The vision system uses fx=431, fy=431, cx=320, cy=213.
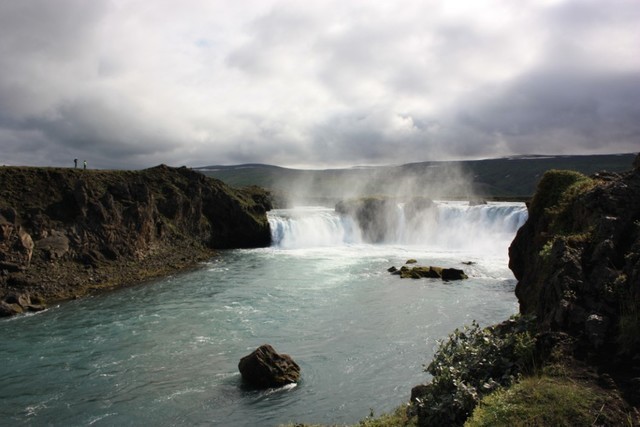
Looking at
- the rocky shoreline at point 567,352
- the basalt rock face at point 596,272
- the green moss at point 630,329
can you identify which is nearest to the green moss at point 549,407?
the rocky shoreline at point 567,352

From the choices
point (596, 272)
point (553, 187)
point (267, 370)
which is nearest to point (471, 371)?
point (596, 272)

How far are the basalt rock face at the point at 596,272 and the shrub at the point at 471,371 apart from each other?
93 centimetres

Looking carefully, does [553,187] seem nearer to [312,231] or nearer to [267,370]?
[267,370]

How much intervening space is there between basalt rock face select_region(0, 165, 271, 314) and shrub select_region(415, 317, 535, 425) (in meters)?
28.6

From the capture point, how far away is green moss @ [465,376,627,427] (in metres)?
6.28

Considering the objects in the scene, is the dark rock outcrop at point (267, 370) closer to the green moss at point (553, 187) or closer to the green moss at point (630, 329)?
the green moss at point (553, 187)

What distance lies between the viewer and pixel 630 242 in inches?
392

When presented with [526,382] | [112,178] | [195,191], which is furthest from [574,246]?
[195,191]

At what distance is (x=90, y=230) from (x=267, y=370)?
28.3 metres

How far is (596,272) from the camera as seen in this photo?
9375mm

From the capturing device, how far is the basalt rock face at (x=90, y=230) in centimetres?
3134

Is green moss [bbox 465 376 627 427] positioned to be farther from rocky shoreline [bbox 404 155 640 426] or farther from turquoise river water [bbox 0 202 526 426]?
turquoise river water [bbox 0 202 526 426]

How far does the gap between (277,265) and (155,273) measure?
12479mm

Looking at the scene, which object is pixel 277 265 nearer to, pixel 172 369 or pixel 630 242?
pixel 172 369
